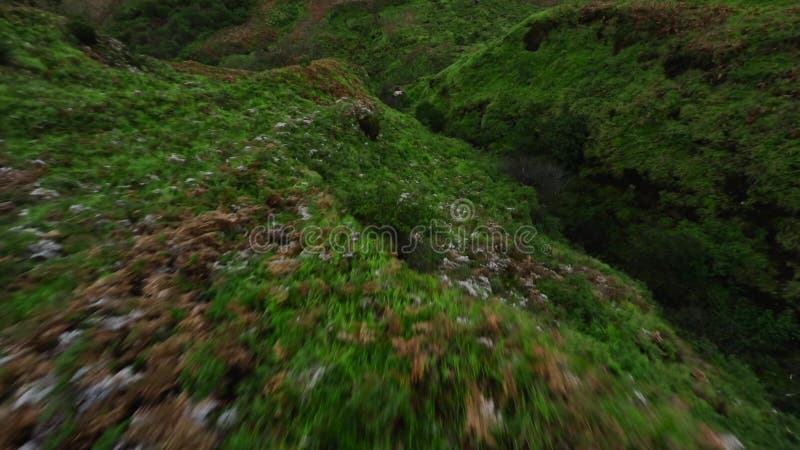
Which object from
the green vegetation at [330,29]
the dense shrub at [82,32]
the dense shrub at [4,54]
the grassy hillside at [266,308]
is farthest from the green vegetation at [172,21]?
the grassy hillside at [266,308]

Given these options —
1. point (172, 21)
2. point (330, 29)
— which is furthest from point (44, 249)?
point (172, 21)

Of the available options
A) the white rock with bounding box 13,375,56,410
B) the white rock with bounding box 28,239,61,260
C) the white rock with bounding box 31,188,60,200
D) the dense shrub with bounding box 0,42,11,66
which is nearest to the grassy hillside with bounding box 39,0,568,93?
the dense shrub with bounding box 0,42,11,66

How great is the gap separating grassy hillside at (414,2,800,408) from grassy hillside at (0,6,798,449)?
3.01 m

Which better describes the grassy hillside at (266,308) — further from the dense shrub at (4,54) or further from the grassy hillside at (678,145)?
the grassy hillside at (678,145)

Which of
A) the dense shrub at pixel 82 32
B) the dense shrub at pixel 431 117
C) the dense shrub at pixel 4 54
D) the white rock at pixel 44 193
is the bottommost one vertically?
the dense shrub at pixel 431 117

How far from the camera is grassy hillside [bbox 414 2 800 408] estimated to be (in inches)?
500

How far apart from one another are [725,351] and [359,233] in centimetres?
1301

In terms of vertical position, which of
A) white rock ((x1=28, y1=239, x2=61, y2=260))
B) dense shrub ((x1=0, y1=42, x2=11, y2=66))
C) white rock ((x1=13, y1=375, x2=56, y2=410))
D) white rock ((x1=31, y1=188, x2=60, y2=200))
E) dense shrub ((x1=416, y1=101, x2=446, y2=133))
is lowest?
dense shrub ((x1=416, y1=101, x2=446, y2=133))

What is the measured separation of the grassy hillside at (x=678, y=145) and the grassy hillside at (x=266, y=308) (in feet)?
A: 9.86

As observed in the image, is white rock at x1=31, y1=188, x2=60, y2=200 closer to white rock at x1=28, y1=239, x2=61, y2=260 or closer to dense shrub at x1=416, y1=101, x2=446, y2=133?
white rock at x1=28, y1=239, x2=61, y2=260

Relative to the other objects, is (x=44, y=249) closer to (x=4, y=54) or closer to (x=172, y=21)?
(x=4, y=54)

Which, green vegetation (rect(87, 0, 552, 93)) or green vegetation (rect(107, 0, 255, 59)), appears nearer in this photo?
green vegetation (rect(87, 0, 552, 93))

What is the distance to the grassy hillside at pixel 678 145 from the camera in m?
12.7

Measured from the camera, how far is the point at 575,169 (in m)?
19.8
